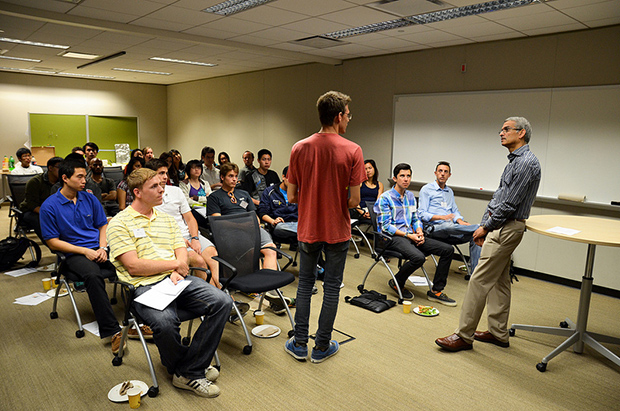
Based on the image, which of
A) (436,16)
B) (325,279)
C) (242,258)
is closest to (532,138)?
(436,16)

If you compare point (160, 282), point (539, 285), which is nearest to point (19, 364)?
point (160, 282)

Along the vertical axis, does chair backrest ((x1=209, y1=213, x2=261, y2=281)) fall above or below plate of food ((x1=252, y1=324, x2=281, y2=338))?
above

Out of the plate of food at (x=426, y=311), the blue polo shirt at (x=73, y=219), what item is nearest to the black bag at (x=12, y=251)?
the blue polo shirt at (x=73, y=219)

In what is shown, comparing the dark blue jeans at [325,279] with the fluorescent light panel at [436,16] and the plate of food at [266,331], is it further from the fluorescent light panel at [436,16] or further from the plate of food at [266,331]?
the fluorescent light panel at [436,16]

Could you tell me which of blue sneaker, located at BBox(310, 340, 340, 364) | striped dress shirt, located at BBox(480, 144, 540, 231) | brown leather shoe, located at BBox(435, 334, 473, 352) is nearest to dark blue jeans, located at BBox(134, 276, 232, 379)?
blue sneaker, located at BBox(310, 340, 340, 364)

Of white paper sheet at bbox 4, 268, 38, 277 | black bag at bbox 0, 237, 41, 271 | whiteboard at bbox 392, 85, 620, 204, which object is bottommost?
white paper sheet at bbox 4, 268, 38, 277

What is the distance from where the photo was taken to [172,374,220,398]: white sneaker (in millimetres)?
2672

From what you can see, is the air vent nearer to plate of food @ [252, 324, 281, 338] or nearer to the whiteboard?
the whiteboard

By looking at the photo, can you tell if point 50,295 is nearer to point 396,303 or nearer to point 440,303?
point 396,303

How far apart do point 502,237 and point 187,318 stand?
90.3 inches

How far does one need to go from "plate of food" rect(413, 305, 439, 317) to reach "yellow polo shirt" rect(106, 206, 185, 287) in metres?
2.31

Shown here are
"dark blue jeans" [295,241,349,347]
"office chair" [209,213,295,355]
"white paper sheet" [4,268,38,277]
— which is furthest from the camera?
"white paper sheet" [4,268,38,277]

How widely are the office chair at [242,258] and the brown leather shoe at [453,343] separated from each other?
117 centimetres

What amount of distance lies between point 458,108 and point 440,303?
2.96 m
